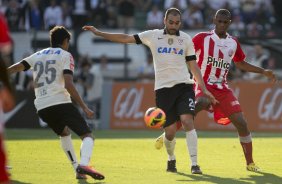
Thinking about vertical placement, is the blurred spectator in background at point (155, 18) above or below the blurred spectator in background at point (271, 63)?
above

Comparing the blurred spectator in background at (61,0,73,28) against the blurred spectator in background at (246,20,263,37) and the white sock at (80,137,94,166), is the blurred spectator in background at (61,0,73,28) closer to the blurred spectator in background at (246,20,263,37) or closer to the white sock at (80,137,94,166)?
the blurred spectator in background at (246,20,263,37)

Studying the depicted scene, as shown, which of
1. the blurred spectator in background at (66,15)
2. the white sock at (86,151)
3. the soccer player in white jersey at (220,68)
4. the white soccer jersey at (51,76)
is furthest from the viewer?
the blurred spectator in background at (66,15)

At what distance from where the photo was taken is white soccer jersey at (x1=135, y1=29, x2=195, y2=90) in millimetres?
12438

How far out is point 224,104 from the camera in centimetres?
1309

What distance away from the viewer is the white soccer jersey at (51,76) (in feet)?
37.0

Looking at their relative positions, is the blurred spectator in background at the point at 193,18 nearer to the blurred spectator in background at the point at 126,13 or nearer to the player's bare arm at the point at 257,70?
the blurred spectator in background at the point at 126,13

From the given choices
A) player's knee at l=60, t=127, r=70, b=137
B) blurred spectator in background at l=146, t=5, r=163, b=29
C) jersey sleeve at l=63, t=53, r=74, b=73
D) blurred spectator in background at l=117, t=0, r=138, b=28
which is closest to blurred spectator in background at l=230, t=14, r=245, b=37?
blurred spectator in background at l=146, t=5, r=163, b=29


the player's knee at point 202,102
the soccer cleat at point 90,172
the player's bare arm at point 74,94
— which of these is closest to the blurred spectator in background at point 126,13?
the player's knee at point 202,102

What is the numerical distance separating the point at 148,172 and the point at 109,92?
43.7 ft

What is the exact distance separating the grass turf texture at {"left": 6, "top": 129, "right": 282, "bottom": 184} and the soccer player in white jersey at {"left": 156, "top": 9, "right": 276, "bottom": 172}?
2.72 ft

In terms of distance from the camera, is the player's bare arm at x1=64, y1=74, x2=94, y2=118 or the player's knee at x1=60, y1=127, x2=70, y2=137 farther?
the player's knee at x1=60, y1=127, x2=70, y2=137

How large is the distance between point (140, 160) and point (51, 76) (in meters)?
3.81

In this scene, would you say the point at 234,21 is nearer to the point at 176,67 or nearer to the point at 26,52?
the point at 26,52

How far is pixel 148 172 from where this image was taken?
12.4 metres
